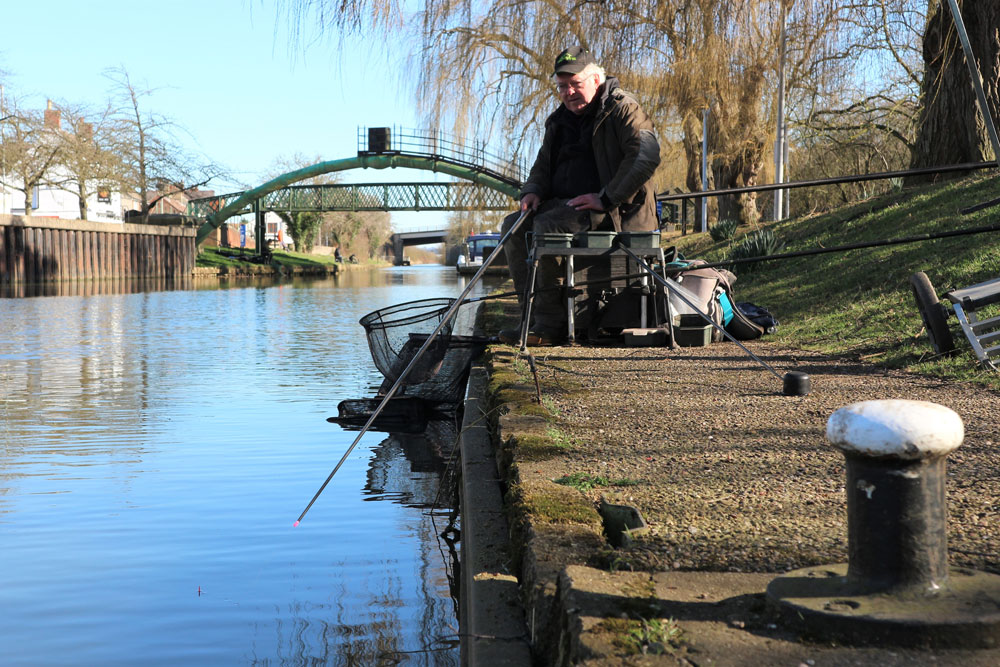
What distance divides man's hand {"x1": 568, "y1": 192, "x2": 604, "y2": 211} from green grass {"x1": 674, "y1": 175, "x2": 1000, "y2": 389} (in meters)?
2.12

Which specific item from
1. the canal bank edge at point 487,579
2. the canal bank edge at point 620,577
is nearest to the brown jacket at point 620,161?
the canal bank edge at point 620,577

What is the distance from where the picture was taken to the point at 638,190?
8.70 m

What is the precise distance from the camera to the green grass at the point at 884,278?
7.80m

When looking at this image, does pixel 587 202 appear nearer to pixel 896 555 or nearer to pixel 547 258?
pixel 547 258

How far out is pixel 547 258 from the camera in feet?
28.6

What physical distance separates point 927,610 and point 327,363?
11.0m

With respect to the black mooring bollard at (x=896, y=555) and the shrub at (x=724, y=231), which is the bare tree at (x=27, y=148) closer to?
the shrub at (x=724, y=231)

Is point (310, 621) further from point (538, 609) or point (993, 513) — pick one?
point (993, 513)

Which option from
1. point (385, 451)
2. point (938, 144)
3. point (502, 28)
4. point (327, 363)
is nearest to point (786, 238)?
point (938, 144)

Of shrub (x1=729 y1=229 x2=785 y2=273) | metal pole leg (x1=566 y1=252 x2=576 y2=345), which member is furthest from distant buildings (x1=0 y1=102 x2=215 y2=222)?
metal pole leg (x1=566 y1=252 x2=576 y2=345)

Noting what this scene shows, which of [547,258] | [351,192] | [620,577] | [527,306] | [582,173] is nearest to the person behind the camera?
[620,577]

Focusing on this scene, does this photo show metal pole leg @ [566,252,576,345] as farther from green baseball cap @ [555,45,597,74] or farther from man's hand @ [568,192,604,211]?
green baseball cap @ [555,45,597,74]

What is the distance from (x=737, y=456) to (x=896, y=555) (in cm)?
193

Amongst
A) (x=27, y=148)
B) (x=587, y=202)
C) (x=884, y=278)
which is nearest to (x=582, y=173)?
(x=587, y=202)
